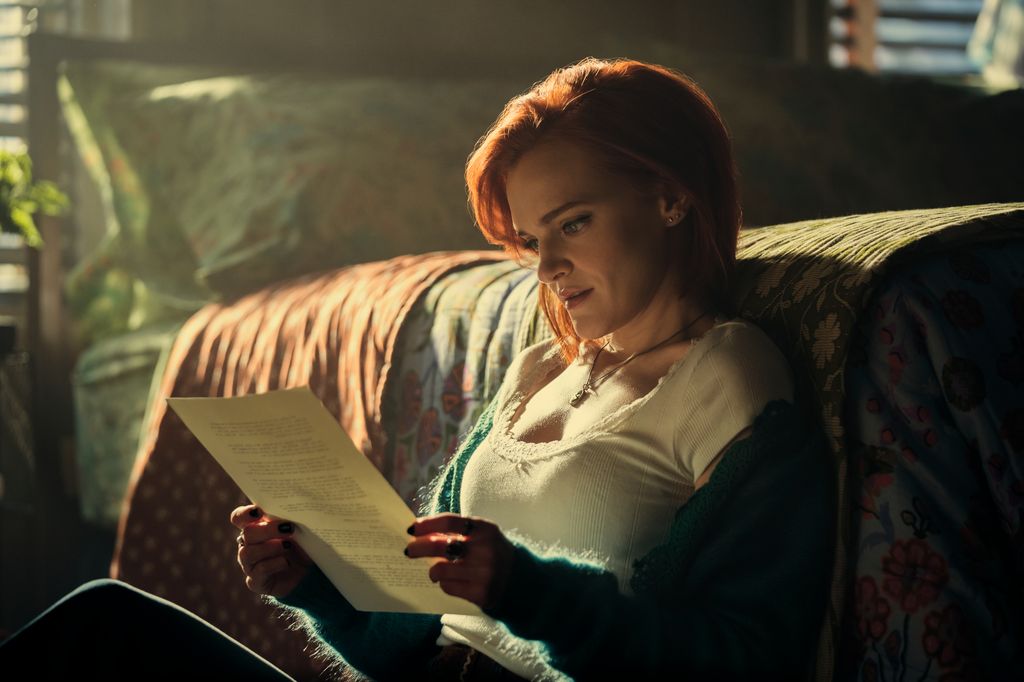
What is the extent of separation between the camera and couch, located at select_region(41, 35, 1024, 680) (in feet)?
2.78

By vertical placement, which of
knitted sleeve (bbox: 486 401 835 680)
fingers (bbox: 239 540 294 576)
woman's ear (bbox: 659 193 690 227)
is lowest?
fingers (bbox: 239 540 294 576)

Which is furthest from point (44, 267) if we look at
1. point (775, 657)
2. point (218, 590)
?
point (775, 657)

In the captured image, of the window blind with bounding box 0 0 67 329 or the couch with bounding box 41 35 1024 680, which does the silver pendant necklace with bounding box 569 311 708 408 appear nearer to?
the couch with bounding box 41 35 1024 680

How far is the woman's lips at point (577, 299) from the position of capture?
103 cm

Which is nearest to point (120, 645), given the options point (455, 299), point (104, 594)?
point (104, 594)

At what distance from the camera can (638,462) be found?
92cm

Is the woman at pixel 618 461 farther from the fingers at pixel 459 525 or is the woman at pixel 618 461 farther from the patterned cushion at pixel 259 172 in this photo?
the patterned cushion at pixel 259 172

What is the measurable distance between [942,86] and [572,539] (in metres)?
1.95

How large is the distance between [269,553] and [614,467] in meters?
0.33

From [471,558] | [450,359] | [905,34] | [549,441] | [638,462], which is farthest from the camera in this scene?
[905,34]

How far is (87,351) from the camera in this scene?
2566mm

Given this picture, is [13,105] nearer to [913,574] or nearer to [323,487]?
[323,487]

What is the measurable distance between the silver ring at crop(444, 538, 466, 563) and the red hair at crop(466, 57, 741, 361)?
34cm

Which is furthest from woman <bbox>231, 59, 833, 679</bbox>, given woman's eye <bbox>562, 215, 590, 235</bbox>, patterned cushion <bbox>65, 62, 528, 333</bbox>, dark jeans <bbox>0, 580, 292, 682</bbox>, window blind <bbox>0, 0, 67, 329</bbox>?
window blind <bbox>0, 0, 67, 329</bbox>
